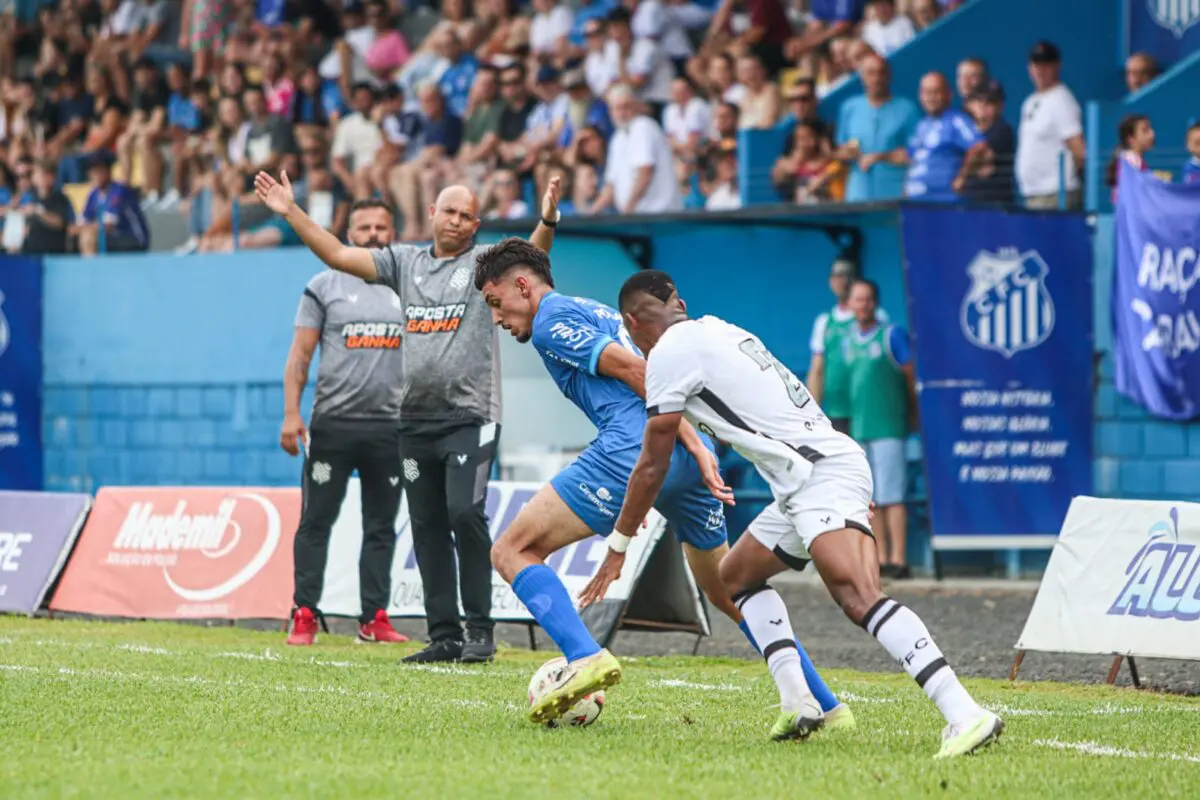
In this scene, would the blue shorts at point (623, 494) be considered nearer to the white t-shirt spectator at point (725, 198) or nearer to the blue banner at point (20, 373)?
the white t-shirt spectator at point (725, 198)

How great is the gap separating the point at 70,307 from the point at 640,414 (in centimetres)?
1503

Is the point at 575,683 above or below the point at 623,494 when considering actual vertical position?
below

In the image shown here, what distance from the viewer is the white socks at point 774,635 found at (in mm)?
7582

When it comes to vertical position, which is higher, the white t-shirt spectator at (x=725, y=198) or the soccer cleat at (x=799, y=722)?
the white t-shirt spectator at (x=725, y=198)

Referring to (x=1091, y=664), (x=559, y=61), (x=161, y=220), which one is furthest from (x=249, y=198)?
(x=1091, y=664)

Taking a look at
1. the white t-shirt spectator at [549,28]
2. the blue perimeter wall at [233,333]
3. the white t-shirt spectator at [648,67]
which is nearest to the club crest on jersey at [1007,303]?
the blue perimeter wall at [233,333]

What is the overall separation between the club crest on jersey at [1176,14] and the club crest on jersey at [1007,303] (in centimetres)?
368

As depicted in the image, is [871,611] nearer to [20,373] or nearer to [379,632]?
[379,632]

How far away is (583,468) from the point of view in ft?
27.0

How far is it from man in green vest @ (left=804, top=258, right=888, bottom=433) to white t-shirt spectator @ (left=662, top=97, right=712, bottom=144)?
2650 mm

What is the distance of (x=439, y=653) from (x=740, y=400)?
150 inches

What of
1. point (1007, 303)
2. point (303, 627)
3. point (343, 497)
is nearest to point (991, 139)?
point (1007, 303)

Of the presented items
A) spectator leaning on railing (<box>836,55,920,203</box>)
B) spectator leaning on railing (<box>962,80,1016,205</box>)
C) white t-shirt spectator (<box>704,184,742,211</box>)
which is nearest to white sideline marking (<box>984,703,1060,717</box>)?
spectator leaning on railing (<box>962,80,1016,205</box>)

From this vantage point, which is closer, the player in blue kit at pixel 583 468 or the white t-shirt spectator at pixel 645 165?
the player in blue kit at pixel 583 468
